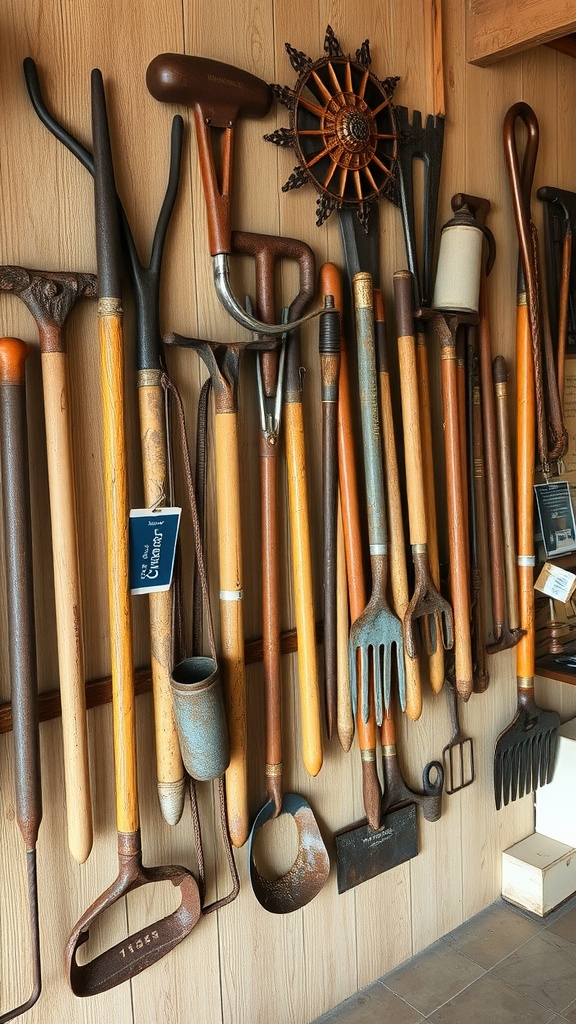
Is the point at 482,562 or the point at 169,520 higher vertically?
the point at 169,520

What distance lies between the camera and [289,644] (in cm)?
147

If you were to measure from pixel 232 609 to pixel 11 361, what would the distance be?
0.51 meters

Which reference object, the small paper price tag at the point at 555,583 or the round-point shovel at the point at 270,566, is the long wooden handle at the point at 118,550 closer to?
the round-point shovel at the point at 270,566

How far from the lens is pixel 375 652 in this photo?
1478 mm

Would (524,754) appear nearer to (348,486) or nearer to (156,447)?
(348,486)

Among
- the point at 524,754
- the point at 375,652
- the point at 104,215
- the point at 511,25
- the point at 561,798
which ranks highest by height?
the point at 511,25

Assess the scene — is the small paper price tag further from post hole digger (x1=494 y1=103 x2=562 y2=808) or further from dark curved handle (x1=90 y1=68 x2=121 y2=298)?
dark curved handle (x1=90 y1=68 x2=121 y2=298)

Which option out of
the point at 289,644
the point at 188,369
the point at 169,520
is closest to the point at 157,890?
the point at 289,644

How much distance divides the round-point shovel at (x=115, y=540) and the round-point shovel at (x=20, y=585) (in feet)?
0.39

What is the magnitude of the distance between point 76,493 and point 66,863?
1.84 feet

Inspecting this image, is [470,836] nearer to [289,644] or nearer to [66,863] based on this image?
[289,644]

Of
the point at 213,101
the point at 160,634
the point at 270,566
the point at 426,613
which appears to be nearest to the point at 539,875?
the point at 426,613

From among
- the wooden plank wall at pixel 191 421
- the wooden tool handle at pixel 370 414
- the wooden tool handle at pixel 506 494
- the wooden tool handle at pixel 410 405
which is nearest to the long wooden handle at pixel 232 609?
the wooden plank wall at pixel 191 421

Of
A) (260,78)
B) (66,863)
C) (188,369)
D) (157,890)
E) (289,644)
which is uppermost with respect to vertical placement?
(260,78)
